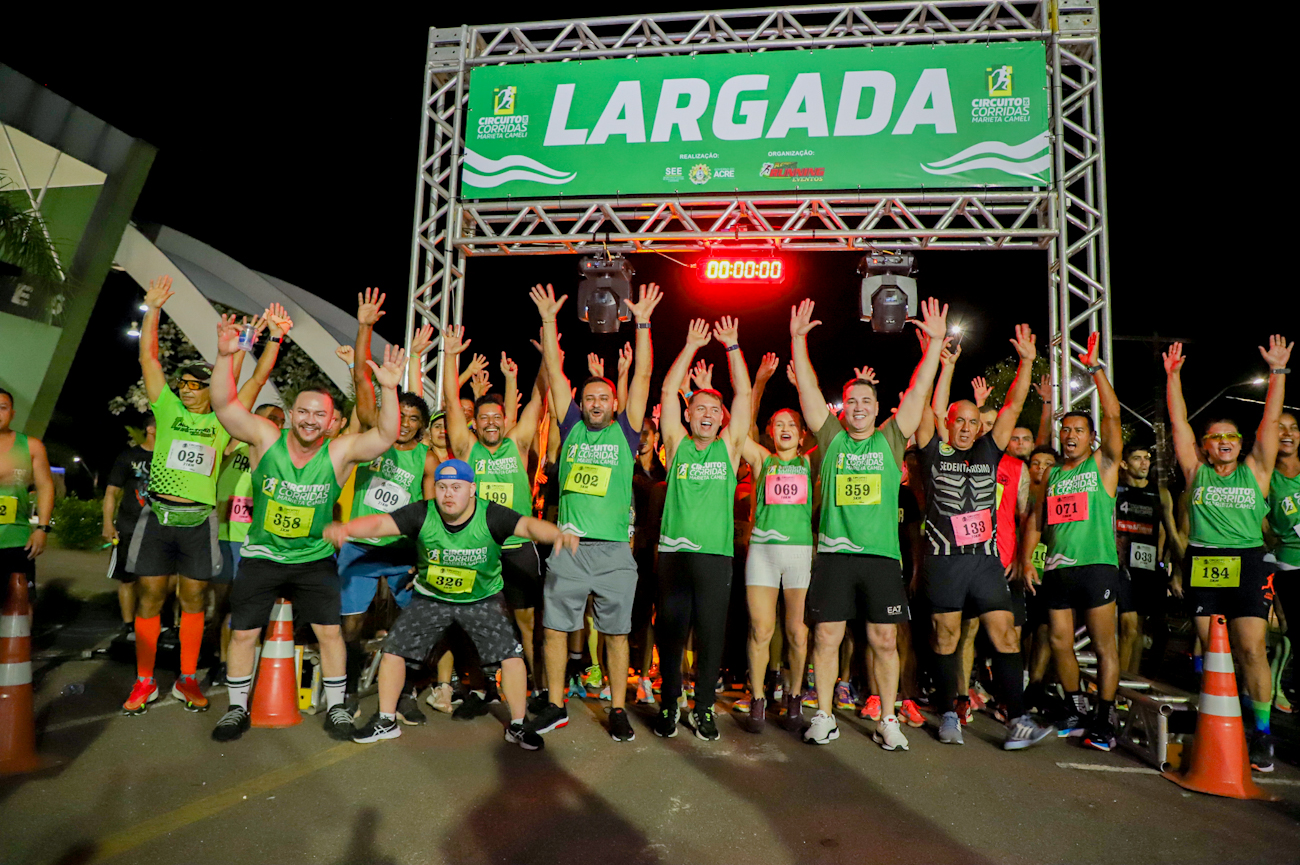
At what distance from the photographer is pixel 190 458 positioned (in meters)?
5.33

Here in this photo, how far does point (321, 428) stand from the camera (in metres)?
4.72

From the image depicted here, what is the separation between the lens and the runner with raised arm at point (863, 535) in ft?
15.8

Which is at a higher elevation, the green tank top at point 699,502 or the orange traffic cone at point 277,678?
the green tank top at point 699,502

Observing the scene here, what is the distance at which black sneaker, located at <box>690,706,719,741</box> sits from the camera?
15.7ft

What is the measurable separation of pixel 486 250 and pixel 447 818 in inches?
262

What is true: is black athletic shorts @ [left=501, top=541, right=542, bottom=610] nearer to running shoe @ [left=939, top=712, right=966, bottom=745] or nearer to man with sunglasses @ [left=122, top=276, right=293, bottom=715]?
man with sunglasses @ [left=122, top=276, right=293, bottom=715]

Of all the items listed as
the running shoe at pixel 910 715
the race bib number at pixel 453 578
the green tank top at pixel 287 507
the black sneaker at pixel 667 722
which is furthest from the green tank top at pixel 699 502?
the green tank top at pixel 287 507

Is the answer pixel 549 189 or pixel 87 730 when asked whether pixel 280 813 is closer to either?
pixel 87 730

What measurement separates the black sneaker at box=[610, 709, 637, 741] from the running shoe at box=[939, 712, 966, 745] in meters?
1.93

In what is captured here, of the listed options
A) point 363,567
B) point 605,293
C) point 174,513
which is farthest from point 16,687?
point 605,293

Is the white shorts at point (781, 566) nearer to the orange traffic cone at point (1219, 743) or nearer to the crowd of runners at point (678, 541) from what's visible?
the crowd of runners at point (678, 541)

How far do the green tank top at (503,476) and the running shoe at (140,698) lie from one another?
93.8 inches

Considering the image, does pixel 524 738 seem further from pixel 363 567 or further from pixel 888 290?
pixel 888 290

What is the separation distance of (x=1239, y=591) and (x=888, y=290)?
4.16 metres
